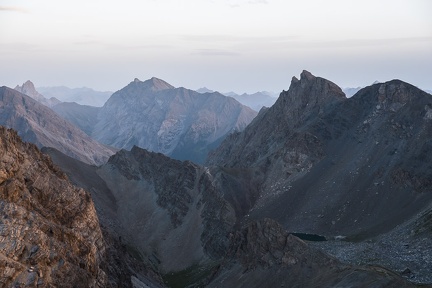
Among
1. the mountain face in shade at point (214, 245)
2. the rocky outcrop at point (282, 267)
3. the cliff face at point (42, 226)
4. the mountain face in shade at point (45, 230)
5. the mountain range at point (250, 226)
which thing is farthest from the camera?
the mountain face in shade at point (214, 245)

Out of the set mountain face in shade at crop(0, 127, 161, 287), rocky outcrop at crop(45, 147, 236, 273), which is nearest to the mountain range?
mountain face in shade at crop(0, 127, 161, 287)

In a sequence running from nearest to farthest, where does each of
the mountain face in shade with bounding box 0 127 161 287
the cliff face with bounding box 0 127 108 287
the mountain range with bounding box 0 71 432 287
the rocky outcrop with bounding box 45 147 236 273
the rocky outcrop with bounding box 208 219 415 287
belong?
the cliff face with bounding box 0 127 108 287, the mountain face in shade with bounding box 0 127 161 287, the mountain range with bounding box 0 71 432 287, the rocky outcrop with bounding box 208 219 415 287, the rocky outcrop with bounding box 45 147 236 273

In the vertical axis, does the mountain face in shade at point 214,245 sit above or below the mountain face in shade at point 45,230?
below

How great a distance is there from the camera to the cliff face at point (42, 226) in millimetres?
76688

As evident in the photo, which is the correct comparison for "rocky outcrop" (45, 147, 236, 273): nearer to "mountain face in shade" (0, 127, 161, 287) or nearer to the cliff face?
"mountain face in shade" (0, 127, 161, 287)

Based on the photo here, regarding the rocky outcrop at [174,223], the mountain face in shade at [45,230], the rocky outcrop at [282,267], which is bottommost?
the rocky outcrop at [174,223]

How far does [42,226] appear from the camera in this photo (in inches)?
3351

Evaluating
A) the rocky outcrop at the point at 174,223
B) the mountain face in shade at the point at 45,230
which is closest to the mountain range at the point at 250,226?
the mountain face in shade at the point at 45,230

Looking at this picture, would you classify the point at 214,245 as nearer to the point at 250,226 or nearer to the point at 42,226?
the point at 250,226

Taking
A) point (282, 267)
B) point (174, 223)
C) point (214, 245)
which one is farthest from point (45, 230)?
point (174, 223)

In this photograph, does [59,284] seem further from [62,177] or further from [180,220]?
[180,220]

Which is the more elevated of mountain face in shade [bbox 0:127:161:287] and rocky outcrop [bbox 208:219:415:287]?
mountain face in shade [bbox 0:127:161:287]

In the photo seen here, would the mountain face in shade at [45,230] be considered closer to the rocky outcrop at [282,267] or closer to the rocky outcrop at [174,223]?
the rocky outcrop at [282,267]

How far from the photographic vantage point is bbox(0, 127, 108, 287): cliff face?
76.7 metres
